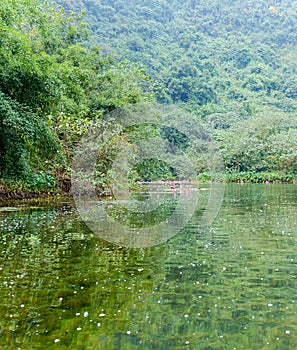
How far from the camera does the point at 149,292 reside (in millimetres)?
5906

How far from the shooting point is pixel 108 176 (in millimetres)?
22547

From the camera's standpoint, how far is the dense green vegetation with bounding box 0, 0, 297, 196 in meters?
13.0

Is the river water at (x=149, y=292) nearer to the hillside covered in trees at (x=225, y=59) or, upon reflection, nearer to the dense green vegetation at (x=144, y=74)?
the dense green vegetation at (x=144, y=74)

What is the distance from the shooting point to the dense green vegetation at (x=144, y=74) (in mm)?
13041

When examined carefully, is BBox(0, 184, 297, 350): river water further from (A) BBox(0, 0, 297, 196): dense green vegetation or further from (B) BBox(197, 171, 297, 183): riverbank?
(B) BBox(197, 171, 297, 183): riverbank

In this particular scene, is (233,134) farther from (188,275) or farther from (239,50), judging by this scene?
(188,275)

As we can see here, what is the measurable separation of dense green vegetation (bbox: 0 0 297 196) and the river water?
15.6 feet

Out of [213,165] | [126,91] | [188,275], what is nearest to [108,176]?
[126,91]

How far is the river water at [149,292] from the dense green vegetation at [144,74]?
477cm

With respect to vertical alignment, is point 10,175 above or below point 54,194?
above

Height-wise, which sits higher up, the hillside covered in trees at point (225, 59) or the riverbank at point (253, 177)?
the hillside covered in trees at point (225, 59)

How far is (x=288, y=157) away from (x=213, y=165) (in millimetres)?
11430

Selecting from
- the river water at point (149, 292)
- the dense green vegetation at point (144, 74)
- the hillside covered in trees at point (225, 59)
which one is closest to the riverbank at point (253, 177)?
the dense green vegetation at point (144, 74)

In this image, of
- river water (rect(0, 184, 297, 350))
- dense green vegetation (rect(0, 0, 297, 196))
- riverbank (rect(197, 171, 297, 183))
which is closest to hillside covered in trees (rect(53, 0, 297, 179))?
dense green vegetation (rect(0, 0, 297, 196))
